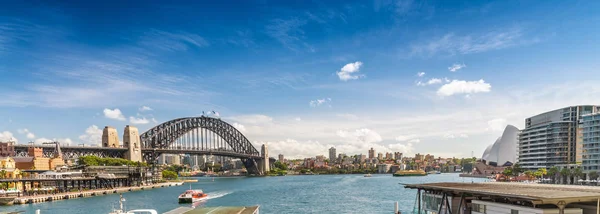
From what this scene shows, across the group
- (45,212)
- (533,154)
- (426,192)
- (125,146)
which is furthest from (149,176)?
(533,154)

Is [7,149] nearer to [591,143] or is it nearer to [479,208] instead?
[479,208]

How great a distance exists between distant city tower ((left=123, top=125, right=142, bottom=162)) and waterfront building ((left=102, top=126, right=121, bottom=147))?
600cm

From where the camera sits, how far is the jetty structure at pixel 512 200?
23250mm

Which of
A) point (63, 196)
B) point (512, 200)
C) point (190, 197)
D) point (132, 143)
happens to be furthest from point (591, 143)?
point (132, 143)

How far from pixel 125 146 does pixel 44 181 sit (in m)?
78.8

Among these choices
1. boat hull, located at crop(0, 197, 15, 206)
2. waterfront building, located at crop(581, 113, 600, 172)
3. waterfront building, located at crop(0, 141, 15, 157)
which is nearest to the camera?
boat hull, located at crop(0, 197, 15, 206)

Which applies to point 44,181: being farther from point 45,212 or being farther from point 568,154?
point 568,154

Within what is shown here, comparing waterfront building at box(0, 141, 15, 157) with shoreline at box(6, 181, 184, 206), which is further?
waterfront building at box(0, 141, 15, 157)

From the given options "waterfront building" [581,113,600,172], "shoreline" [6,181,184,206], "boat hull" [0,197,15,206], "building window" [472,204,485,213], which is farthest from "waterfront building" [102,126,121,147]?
"building window" [472,204,485,213]

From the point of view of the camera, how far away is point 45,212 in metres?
67.9

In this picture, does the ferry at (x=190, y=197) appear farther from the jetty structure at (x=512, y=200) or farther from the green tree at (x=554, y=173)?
the green tree at (x=554, y=173)

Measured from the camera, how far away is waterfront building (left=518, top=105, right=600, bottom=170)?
140m

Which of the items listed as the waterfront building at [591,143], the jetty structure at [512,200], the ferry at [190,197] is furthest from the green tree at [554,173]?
the jetty structure at [512,200]

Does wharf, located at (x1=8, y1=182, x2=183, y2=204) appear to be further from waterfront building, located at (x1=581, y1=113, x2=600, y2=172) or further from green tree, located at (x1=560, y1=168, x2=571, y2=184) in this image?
waterfront building, located at (x1=581, y1=113, x2=600, y2=172)
